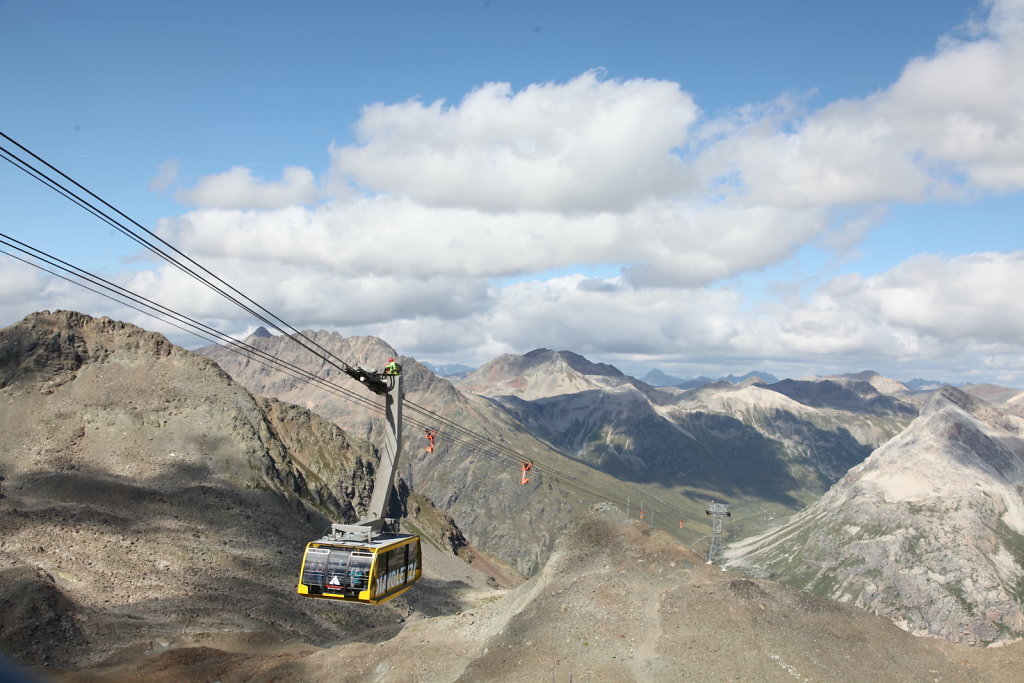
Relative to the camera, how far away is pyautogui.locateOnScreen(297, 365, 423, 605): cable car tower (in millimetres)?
39656

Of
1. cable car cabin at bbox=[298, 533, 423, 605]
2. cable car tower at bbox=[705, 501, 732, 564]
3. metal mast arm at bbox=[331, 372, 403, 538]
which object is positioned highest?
metal mast arm at bbox=[331, 372, 403, 538]

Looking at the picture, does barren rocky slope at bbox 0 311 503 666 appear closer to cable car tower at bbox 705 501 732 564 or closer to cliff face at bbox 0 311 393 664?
cliff face at bbox 0 311 393 664

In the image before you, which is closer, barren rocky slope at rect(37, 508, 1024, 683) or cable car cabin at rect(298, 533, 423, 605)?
cable car cabin at rect(298, 533, 423, 605)

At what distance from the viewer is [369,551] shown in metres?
40.0

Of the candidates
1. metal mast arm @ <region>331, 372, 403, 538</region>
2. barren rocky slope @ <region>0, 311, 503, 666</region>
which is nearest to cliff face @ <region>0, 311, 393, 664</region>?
barren rocky slope @ <region>0, 311, 503, 666</region>

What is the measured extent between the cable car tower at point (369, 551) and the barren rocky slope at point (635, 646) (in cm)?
1204

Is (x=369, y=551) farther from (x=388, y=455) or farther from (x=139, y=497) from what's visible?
(x=139, y=497)

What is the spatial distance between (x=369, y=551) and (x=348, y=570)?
65.3 inches

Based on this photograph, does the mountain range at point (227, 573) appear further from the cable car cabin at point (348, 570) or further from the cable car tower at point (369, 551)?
the cable car cabin at point (348, 570)

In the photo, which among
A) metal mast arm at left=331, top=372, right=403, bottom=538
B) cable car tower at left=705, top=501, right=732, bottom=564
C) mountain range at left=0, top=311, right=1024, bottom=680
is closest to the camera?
metal mast arm at left=331, top=372, right=403, bottom=538

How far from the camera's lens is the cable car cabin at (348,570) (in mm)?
39588

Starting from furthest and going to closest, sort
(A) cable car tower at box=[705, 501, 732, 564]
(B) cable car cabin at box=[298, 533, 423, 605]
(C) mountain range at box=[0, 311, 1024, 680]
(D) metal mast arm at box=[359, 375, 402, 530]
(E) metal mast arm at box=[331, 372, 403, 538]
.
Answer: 1. (A) cable car tower at box=[705, 501, 732, 564]
2. (C) mountain range at box=[0, 311, 1024, 680]
3. (D) metal mast arm at box=[359, 375, 402, 530]
4. (E) metal mast arm at box=[331, 372, 403, 538]
5. (B) cable car cabin at box=[298, 533, 423, 605]

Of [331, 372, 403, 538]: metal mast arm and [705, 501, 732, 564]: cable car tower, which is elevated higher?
[331, 372, 403, 538]: metal mast arm

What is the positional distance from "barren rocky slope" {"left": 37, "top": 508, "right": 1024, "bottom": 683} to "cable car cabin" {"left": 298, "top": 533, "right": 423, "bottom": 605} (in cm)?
1257
